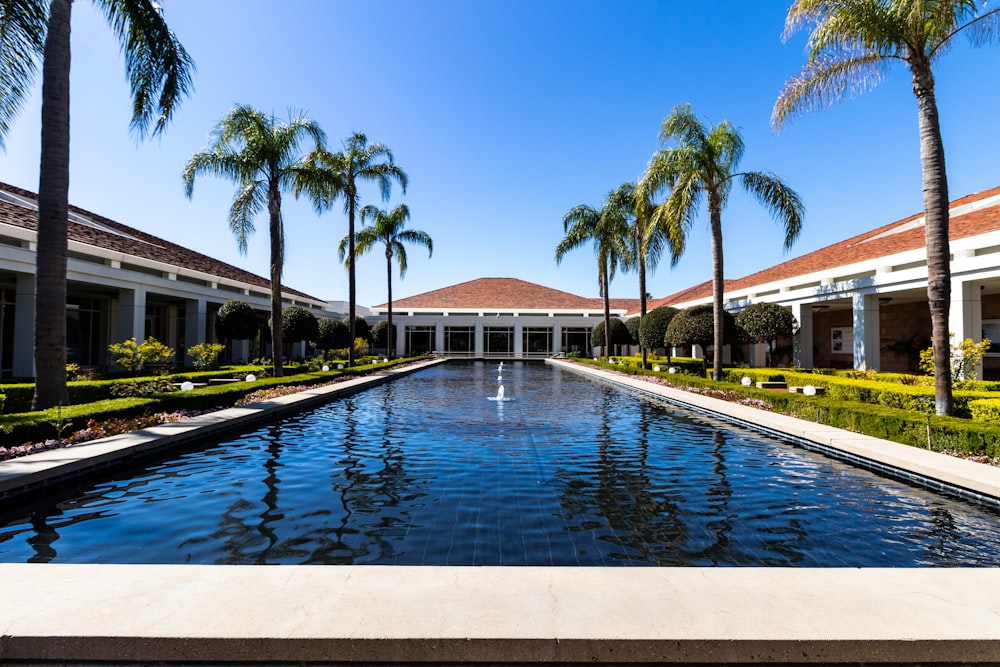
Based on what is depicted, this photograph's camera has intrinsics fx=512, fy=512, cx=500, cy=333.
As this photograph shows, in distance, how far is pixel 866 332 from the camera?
19891mm

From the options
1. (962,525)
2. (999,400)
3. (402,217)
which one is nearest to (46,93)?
(962,525)

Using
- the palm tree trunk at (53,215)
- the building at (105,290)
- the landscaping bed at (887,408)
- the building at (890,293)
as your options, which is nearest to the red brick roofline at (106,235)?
the building at (105,290)

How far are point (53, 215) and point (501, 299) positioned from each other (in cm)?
4746

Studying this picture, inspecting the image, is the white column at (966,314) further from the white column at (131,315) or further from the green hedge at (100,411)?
the white column at (131,315)

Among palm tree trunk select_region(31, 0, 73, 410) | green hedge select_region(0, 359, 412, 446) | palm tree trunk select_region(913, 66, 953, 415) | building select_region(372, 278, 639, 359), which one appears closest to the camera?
green hedge select_region(0, 359, 412, 446)

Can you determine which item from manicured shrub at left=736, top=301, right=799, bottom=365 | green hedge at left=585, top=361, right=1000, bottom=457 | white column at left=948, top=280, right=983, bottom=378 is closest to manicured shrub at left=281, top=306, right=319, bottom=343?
green hedge at left=585, top=361, right=1000, bottom=457

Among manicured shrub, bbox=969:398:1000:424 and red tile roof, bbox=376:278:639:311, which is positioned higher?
red tile roof, bbox=376:278:639:311

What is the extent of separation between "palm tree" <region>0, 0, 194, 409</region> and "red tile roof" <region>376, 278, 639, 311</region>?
41360mm

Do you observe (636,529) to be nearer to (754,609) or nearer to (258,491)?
(754,609)

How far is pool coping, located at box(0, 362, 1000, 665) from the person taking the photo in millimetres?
2865

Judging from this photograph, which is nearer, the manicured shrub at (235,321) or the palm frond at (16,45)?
the palm frond at (16,45)

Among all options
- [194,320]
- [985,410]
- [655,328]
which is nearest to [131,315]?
[194,320]

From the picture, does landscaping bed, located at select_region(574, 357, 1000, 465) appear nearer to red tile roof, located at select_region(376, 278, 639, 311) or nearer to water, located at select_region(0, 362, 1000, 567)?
water, located at select_region(0, 362, 1000, 567)

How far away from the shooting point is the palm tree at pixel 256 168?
62.9 feet
